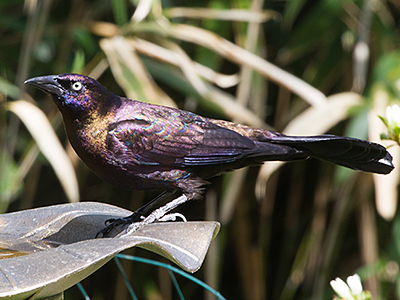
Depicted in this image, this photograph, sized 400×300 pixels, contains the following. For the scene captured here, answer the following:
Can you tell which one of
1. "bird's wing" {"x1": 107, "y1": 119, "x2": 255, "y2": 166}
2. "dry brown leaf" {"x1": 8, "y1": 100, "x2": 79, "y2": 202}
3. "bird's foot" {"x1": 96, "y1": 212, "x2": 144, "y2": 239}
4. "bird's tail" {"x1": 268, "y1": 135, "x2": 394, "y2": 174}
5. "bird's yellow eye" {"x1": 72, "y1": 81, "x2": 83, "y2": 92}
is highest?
"bird's yellow eye" {"x1": 72, "y1": 81, "x2": 83, "y2": 92}

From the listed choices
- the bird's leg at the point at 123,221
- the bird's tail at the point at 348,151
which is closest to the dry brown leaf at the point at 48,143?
the bird's leg at the point at 123,221

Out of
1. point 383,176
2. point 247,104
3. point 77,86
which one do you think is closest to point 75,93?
point 77,86

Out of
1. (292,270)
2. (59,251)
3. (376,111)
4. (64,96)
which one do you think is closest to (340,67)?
(376,111)

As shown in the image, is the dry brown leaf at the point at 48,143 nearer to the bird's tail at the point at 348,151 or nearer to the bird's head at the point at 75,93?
the bird's head at the point at 75,93

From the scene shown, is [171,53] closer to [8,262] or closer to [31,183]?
[31,183]

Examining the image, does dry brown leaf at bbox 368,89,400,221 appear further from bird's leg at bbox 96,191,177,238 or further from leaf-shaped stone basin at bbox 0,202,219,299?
leaf-shaped stone basin at bbox 0,202,219,299

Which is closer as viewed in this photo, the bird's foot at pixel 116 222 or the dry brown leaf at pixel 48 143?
the bird's foot at pixel 116 222

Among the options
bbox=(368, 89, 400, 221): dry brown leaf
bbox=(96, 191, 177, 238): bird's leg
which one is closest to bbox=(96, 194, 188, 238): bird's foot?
bbox=(96, 191, 177, 238): bird's leg
